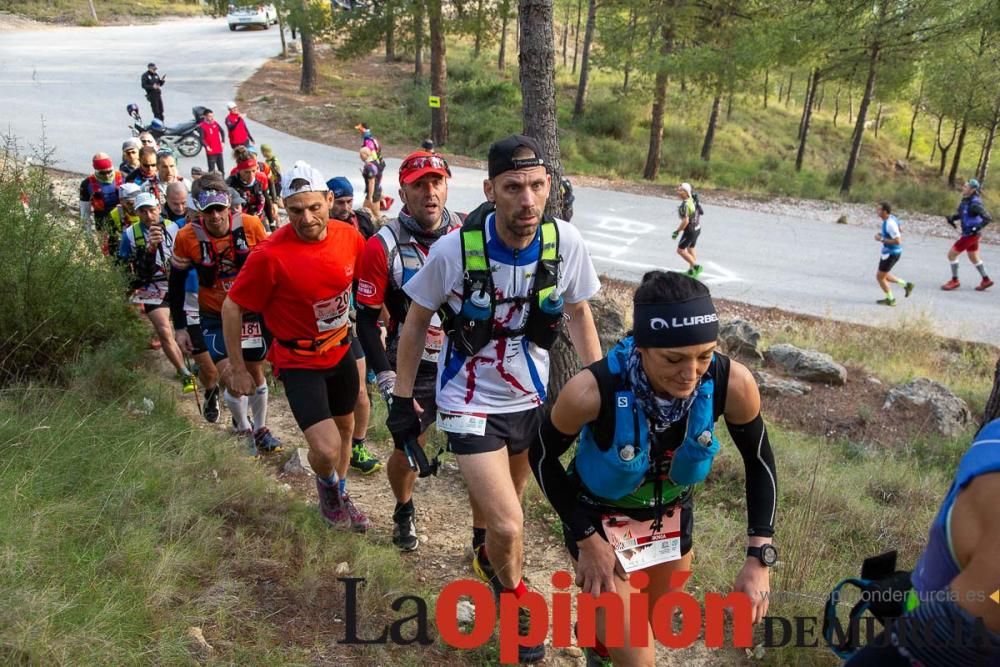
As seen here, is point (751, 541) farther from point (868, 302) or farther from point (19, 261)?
point (868, 302)

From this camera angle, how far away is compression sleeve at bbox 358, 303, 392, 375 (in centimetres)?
404

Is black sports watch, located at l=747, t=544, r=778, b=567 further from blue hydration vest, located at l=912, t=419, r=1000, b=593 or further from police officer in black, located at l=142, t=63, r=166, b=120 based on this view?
police officer in black, located at l=142, t=63, r=166, b=120

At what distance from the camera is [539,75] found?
561 cm

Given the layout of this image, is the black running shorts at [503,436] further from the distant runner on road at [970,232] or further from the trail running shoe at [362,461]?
the distant runner on road at [970,232]

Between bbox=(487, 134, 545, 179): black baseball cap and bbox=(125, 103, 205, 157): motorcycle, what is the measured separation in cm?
1613

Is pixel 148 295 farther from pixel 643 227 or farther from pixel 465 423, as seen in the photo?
pixel 643 227

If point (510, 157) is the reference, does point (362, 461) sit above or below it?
below

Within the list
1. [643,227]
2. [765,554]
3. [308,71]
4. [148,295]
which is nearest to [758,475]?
[765,554]

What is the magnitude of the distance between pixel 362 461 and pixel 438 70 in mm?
18701

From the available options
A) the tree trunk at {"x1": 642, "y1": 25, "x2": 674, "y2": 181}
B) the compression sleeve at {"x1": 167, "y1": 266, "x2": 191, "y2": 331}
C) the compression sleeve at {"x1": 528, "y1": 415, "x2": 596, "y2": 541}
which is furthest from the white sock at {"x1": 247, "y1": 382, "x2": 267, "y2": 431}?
the tree trunk at {"x1": 642, "y1": 25, "x2": 674, "y2": 181}

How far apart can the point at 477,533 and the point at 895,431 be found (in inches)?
214

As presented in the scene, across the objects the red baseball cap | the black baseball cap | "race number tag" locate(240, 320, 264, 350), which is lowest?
"race number tag" locate(240, 320, 264, 350)

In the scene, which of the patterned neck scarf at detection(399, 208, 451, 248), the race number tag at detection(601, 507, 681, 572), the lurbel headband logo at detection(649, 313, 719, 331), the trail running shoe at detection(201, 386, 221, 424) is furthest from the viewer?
the trail running shoe at detection(201, 386, 221, 424)

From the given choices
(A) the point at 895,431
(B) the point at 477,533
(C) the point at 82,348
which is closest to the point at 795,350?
(A) the point at 895,431
